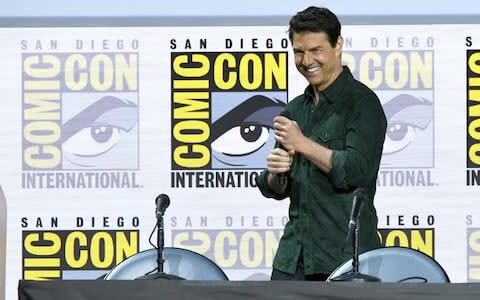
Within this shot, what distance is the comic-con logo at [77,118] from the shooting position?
5227 mm

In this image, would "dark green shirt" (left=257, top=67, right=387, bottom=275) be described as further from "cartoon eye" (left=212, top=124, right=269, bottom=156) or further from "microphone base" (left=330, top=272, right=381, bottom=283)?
"cartoon eye" (left=212, top=124, right=269, bottom=156)

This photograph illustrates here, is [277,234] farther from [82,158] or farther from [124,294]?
[124,294]

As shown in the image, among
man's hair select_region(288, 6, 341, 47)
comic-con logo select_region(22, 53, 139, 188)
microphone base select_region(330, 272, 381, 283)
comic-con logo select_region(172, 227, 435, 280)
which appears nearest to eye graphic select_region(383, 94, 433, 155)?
comic-con logo select_region(172, 227, 435, 280)

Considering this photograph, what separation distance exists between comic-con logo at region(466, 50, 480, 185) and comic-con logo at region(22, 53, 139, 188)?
4.71ft

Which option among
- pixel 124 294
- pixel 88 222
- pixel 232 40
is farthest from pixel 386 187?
pixel 124 294

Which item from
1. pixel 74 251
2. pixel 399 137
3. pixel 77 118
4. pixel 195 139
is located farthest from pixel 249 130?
pixel 74 251

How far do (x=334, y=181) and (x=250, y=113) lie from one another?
1690 millimetres

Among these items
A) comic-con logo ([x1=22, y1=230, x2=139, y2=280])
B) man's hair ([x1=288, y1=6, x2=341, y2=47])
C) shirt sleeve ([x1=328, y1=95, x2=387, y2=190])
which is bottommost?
comic-con logo ([x1=22, y1=230, x2=139, y2=280])

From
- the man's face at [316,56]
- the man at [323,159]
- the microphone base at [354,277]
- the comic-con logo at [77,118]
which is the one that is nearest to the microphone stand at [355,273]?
the microphone base at [354,277]

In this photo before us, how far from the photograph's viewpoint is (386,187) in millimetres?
5203

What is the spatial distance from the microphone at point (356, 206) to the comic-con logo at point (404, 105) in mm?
1855

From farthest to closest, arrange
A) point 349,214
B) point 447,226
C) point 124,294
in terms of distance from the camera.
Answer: point 447,226 → point 349,214 → point 124,294

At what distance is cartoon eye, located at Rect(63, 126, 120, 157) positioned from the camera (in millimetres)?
5238
